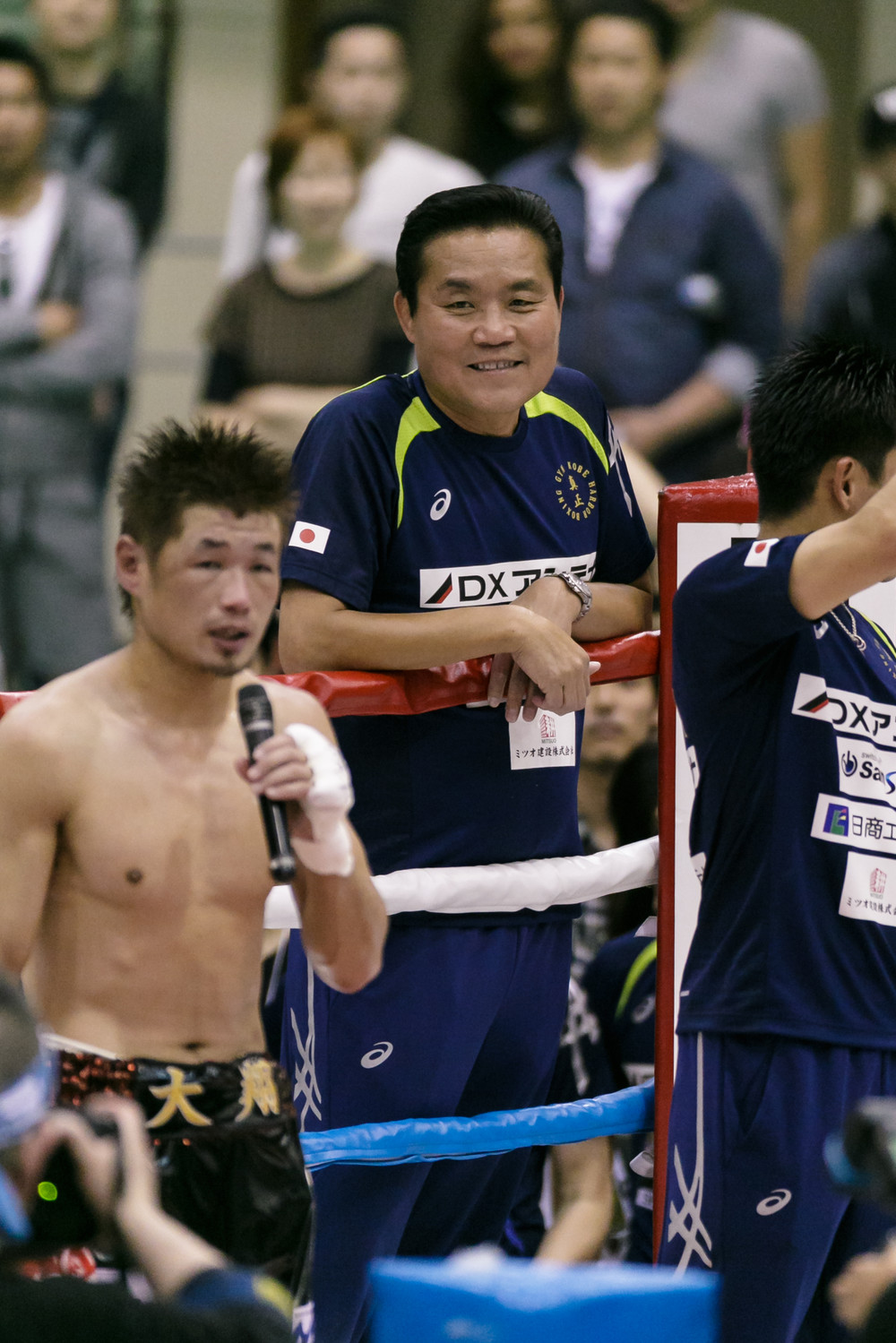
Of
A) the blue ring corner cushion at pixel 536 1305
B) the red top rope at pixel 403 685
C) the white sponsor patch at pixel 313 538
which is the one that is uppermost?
the white sponsor patch at pixel 313 538

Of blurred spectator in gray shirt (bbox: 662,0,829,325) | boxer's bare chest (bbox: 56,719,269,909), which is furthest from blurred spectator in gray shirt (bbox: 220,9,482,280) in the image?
boxer's bare chest (bbox: 56,719,269,909)

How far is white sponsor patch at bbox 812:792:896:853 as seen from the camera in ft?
8.27

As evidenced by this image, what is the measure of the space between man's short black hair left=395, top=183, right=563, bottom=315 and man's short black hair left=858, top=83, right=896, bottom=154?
3.47 meters

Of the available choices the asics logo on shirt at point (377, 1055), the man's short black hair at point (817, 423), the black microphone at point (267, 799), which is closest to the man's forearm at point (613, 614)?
the man's short black hair at point (817, 423)

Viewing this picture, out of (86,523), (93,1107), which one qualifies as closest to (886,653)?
(93,1107)

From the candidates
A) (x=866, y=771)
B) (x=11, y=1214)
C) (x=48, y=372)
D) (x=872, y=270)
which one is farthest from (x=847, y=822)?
(x=48, y=372)

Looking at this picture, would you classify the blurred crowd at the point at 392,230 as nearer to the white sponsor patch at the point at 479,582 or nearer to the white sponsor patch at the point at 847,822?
the white sponsor patch at the point at 479,582

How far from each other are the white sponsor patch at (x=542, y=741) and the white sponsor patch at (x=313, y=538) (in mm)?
369

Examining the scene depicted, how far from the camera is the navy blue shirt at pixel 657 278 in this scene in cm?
565

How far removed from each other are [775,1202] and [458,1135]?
47 cm

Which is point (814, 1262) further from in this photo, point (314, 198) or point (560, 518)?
point (314, 198)

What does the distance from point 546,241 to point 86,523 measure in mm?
3653

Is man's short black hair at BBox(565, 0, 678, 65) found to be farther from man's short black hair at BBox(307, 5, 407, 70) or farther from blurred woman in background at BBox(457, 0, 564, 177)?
man's short black hair at BBox(307, 5, 407, 70)

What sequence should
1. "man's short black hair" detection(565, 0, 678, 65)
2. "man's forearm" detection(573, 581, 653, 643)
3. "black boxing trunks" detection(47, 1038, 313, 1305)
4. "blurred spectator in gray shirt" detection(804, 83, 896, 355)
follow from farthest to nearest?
1. "blurred spectator in gray shirt" detection(804, 83, 896, 355)
2. "man's short black hair" detection(565, 0, 678, 65)
3. "man's forearm" detection(573, 581, 653, 643)
4. "black boxing trunks" detection(47, 1038, 313, 1305)
